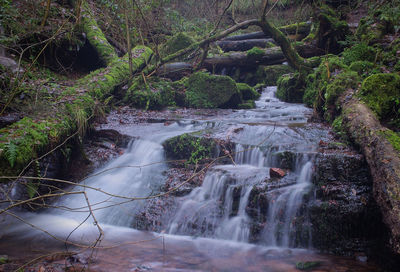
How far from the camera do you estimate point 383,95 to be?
5.29 m

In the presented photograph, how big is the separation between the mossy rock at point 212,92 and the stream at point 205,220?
3.25 m

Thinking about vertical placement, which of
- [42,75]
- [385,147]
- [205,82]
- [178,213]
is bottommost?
[178,213]

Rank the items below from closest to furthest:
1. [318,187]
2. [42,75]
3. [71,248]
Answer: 1. [71,248]
2. [318,187]
3. [42,75]

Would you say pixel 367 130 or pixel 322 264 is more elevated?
pixel 367 130

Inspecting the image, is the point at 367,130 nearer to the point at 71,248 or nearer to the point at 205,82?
the point at 71,248

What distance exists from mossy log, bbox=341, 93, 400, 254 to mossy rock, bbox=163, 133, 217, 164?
9.16 feet

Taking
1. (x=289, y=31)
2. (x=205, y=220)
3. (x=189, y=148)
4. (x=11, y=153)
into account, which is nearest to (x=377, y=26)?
(x=289, y=31)

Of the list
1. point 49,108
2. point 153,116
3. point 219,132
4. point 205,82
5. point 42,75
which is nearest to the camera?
point 49,108

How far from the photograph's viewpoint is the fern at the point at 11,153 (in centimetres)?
387

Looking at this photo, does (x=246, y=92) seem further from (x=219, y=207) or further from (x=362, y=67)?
(x=219, y=207)

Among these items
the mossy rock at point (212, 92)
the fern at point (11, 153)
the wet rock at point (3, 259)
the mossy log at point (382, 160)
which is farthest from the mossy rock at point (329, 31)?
the wet rock at point (3, 259)

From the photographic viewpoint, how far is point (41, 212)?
4875 millimetres

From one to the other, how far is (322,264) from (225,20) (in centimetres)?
1783

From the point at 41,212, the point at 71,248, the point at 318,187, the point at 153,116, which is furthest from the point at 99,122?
the point at 318,187
